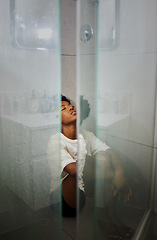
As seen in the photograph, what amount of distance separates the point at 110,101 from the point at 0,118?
0.43 m

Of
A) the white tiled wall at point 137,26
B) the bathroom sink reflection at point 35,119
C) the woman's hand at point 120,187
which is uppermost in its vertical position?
the white tiled wall at point 137,26

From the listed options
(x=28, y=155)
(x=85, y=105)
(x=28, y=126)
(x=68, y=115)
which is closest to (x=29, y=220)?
(x=28, y=155)

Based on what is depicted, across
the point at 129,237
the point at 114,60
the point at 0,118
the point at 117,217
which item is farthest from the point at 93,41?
the point at 129,237

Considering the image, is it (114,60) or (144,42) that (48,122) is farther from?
(144,42)

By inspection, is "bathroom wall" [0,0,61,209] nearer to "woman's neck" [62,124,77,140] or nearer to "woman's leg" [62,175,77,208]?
"woman's leg" [62,175,77,208]

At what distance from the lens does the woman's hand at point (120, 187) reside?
0.90m

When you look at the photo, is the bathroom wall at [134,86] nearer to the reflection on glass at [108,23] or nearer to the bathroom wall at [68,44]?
the reflection on glass at [108,23]

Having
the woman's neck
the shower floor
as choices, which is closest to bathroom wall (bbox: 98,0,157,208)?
the shower floor

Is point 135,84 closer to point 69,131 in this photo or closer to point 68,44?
point 69,131

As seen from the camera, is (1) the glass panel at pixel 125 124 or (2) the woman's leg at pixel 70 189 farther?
(2) the woman's leg at pixel 70 189

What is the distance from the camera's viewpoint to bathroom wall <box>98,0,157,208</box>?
2.60 ft

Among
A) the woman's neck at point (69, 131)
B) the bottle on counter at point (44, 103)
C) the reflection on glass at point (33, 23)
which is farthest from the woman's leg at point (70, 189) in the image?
the reflection on glass at point (33, 23)

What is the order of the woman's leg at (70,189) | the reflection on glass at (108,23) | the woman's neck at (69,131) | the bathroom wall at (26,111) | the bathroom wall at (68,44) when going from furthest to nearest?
the bathroom wall at (68,44) < the woman's neck at (69,131) < the woman's leg at (70,189) < the bathroom wall at (26,111) < the reflection on glass at (108,23)

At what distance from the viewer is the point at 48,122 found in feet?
3.00
